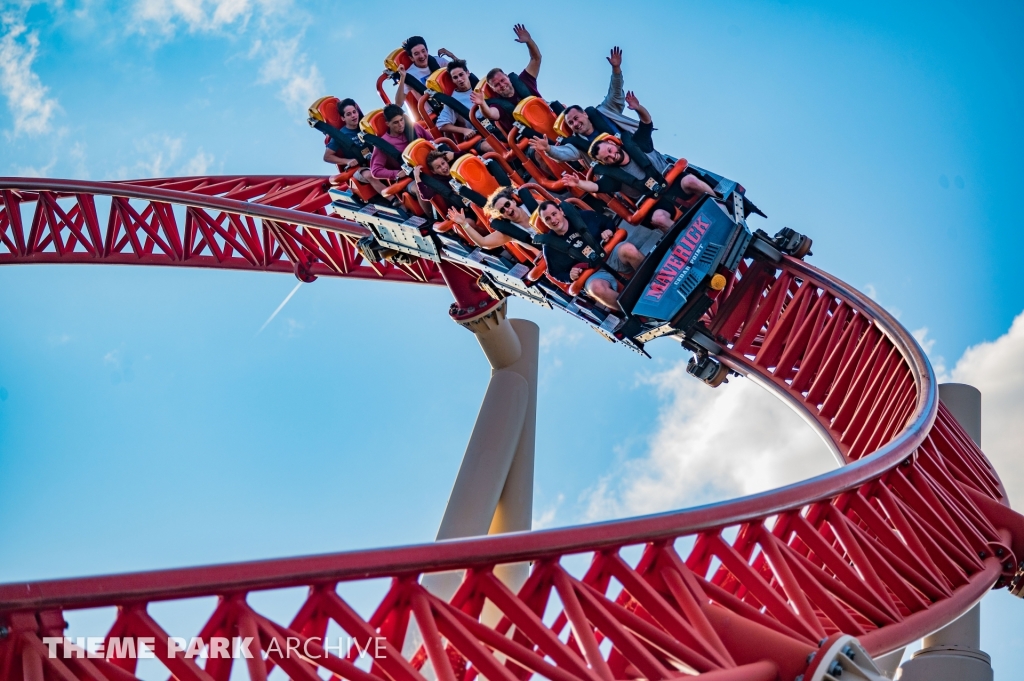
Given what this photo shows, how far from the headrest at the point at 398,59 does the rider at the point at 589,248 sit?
2.85m

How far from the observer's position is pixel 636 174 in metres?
7.44

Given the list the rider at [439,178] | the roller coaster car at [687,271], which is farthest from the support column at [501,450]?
the roller coaster car at [687,271]

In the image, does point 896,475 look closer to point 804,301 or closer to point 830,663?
point 830,663

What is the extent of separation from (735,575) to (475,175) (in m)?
4.21

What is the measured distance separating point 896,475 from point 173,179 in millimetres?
8903

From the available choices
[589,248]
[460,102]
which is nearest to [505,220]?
[589,248]

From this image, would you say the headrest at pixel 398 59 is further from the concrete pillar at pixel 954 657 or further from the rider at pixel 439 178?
the concrete pillar at pixel 954 657

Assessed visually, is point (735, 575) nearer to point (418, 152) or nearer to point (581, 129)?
point (581, 129)

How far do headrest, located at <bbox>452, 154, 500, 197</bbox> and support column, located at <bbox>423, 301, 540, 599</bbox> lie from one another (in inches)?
60.3

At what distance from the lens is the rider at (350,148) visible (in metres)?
9.07

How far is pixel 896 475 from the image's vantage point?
17.4 feet

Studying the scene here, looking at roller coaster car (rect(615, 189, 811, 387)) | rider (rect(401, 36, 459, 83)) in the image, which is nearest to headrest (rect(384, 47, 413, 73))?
rider (rect(401, 36, 459, 83))

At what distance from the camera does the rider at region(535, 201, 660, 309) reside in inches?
283

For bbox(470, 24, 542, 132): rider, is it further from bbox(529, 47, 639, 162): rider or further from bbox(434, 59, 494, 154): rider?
bbox(529, 47, 639, 162): rider
